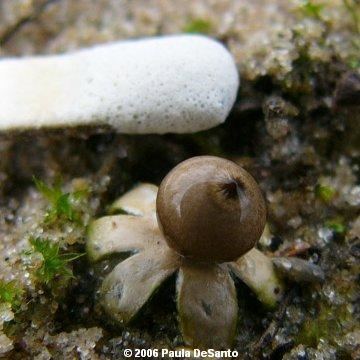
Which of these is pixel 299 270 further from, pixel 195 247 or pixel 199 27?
pixel 199 27

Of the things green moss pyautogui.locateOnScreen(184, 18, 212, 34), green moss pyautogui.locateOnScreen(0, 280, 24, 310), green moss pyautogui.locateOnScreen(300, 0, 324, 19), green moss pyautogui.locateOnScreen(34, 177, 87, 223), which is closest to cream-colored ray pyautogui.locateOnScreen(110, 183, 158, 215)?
green moss pyautogui.locateOnScreen(34, 177, 87, 223)

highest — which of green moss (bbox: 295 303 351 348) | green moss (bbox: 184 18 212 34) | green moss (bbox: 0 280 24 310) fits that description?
green moss (bbox: 184 18 212 34)

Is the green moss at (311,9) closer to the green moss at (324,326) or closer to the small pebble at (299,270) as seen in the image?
the small pebble at (299,270)

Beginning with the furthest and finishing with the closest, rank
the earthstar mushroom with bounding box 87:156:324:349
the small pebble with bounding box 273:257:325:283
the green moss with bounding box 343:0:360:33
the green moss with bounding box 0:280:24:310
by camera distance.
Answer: the green moss with bounding box 343:0:360:33 < the small pebble with bounding box 273:257:325:283 < the green moss with bounding box 0:280:24:310 < the earthstar mushroom with bounding box 87:156:324:349

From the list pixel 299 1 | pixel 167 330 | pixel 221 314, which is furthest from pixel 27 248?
pixel 299 1

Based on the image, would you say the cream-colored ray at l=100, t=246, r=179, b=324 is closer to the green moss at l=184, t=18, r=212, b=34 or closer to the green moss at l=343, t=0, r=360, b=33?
the green moss at l=184, t=18, r=212, b=34

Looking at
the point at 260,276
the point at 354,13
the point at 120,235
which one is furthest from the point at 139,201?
the point at 354,13
